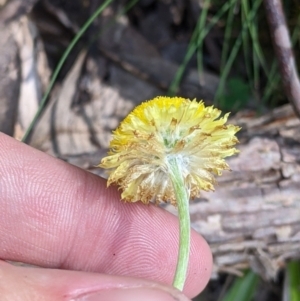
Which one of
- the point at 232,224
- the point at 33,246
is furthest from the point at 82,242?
the point at 232,224

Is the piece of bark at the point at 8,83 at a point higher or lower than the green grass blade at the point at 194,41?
lower

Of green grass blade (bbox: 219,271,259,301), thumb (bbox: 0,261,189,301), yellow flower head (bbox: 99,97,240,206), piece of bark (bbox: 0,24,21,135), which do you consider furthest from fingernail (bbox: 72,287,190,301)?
piece of bark (bbox: 0,24,21,135)

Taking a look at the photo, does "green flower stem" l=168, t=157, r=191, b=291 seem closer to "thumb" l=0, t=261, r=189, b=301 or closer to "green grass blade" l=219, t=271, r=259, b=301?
"thumb" l=0, t=261, r=189, b=301

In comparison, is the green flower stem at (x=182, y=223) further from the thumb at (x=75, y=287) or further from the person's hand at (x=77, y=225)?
the person's hand at (x=77, y=225)

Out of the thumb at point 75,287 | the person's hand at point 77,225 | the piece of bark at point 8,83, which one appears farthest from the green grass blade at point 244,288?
the piece of bark at point 8,83

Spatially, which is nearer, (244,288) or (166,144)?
(166,144)

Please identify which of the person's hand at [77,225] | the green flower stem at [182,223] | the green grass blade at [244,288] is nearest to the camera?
the green flower stem at [182,223]

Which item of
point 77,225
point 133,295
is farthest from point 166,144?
point 77,225

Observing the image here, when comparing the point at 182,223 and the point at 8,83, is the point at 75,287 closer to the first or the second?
the point at 182,223
